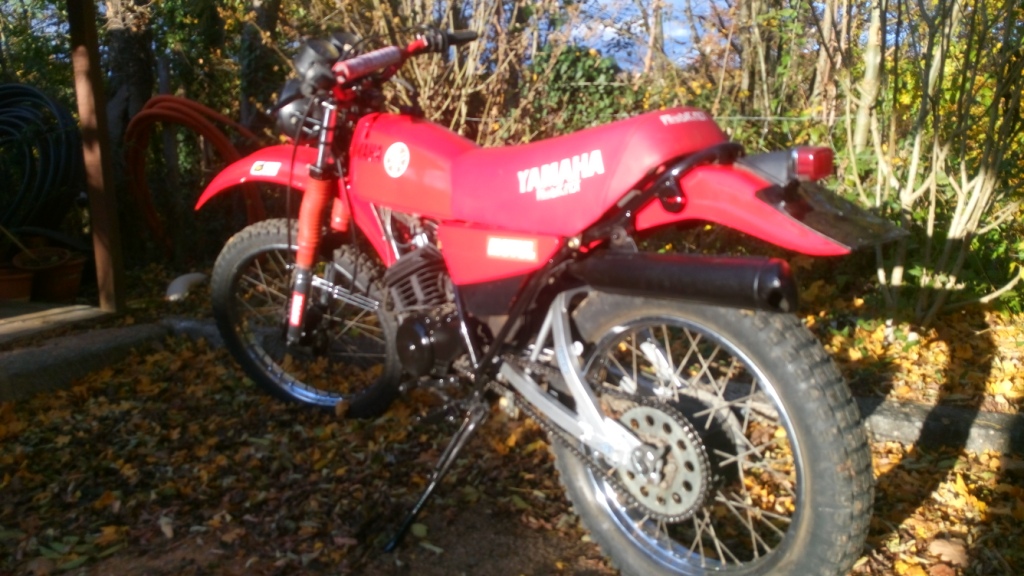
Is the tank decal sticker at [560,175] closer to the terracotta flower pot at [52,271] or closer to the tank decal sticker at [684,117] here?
the tank decal sticker at [684,117]

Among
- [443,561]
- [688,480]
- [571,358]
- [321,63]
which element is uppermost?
[321,63]

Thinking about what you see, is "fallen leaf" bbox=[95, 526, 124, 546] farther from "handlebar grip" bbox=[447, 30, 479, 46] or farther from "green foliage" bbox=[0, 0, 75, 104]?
"green foliage" bbox=[0, 0, 75, 104]

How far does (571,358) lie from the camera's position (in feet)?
9.04

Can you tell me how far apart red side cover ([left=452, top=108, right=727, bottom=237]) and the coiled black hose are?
4.33 meters

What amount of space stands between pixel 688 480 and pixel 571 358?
1.57 feet

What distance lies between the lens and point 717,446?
267 cm

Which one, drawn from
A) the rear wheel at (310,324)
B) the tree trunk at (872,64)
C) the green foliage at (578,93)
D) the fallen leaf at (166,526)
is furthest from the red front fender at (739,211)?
the green foliage at (578,93)

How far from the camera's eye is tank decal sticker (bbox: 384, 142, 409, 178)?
325 centimetres

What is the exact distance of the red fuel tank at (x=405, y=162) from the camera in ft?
10.2

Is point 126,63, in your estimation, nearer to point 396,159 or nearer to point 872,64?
point 396,159

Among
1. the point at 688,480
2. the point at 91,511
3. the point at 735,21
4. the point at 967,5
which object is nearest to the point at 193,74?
the point at 735,21

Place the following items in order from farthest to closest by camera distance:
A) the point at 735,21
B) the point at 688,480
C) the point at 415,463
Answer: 1. the point at 735,21
2. the point at 415,463
3. the point at 688,480

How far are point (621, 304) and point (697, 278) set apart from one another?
0.36m

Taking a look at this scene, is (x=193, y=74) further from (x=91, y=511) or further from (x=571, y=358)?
(x=571, y=358)
